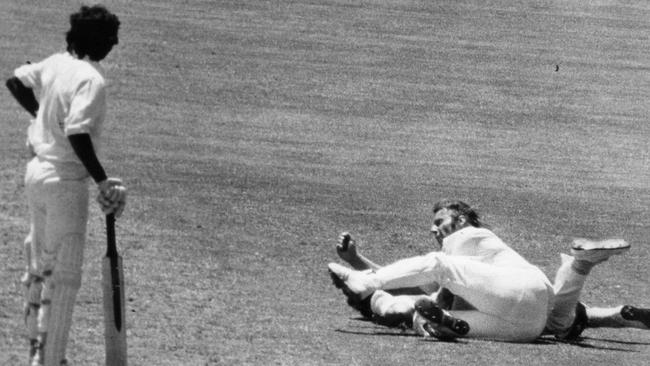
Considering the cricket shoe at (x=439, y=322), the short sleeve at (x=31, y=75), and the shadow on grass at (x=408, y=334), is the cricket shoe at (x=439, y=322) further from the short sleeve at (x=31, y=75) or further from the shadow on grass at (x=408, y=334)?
the short sleeve at (x=31, y=75)

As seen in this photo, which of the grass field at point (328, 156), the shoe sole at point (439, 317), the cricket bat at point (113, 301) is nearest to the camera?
the cricket bat at point (113, 301)

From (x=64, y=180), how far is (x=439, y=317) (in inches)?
141

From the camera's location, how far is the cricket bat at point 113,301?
28.6 feet

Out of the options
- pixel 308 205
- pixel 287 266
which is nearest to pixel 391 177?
pixel 308 205

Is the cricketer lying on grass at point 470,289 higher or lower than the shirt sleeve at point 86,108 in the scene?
lower

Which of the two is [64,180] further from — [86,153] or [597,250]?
[597,250]

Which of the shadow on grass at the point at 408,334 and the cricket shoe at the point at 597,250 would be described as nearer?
the shadow on grass at the point at 408,334

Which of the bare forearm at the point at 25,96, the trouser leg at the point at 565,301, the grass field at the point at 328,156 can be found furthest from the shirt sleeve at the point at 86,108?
the trouser leg at the point at 565,301

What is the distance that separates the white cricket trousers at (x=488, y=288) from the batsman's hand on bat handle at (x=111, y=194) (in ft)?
11.2

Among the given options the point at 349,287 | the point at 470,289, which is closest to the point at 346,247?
the point at 349,287

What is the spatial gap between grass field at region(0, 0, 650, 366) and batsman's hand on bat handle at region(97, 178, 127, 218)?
1.51 m

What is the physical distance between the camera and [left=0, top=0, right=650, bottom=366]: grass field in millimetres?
11461

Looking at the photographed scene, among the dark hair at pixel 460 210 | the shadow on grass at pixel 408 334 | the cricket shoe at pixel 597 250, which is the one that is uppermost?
the dark hair at pixel 460 210

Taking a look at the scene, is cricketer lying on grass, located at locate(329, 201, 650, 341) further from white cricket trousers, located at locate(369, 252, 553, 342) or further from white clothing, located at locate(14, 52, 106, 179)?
white clothing, located at locate(14, 52, 106, 179)
